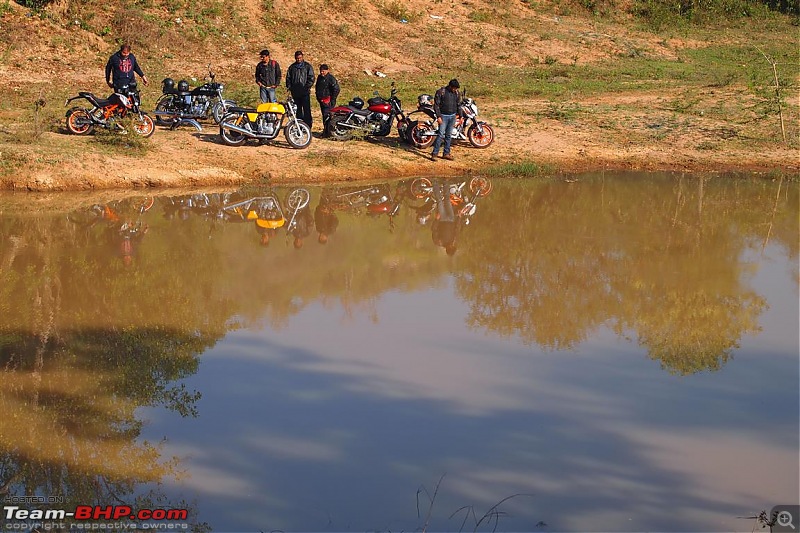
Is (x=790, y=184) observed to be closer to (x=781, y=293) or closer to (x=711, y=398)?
(x=781, y=293)

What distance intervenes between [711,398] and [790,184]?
9933 mm

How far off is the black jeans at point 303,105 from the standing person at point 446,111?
2.31 m

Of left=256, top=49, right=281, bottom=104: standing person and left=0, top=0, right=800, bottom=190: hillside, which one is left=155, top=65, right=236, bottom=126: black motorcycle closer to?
Answer: left=0, top=0, right=800, bottom=190: hillside

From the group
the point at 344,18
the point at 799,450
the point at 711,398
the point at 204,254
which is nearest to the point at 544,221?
the point at 204,254

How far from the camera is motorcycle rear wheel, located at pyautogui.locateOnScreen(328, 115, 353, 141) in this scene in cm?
1678

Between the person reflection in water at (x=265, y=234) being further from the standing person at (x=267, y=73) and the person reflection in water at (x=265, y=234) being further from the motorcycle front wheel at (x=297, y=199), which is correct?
the standing person at (x=267, y=73)

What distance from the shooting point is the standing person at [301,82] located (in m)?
16.3

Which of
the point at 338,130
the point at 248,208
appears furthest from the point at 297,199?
the point at 338,130

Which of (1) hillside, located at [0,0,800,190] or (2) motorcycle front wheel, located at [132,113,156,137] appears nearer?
(1) hillside, located at [0,0,800,190]

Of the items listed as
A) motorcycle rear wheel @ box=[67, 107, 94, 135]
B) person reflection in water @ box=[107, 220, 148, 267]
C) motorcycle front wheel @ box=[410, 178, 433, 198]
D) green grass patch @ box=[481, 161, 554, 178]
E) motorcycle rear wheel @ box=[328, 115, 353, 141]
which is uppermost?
motorcycle rear wheel @ box=[328, 115, 353, 141]

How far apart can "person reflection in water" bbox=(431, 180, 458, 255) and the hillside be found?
53.0 inches

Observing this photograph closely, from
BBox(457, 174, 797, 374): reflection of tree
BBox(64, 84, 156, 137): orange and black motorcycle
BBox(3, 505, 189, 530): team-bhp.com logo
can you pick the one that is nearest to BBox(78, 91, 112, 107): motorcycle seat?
BBox(64, 84, 156, 137): orange and black motorcycle

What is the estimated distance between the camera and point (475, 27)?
27328mm

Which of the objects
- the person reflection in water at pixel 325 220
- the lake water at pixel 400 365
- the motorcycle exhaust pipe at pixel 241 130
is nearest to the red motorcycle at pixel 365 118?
the motorcycle exhaust pipe at pixel 241 130
